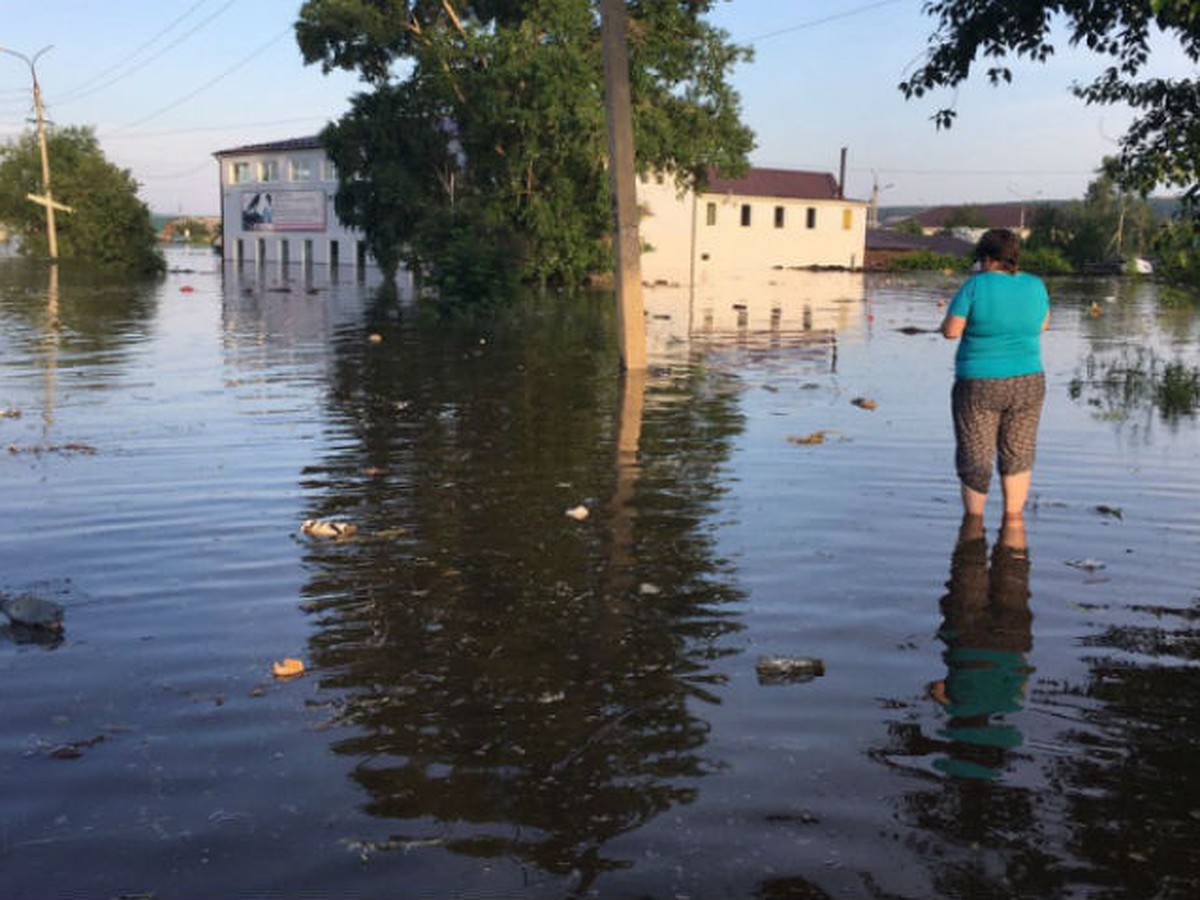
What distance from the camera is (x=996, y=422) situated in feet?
23.0

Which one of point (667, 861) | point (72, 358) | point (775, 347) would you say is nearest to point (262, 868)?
point (667, 861)

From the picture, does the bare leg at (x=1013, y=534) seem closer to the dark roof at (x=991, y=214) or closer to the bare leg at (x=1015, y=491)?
the bare leg at (x=1015, y=491)

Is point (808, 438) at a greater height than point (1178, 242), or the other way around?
point (1178, 242)

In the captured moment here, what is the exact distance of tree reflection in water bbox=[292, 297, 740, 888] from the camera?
3.72 m

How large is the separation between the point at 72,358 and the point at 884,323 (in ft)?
64.0

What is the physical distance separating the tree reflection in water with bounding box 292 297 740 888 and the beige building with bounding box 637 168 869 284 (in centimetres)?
5004

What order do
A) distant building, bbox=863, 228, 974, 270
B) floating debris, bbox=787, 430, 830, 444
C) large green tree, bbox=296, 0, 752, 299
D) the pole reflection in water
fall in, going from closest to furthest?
floating debris, bbox=787, 430, 830, 444 < the pole reflection in water < large green tree, bbox=296, 0, 752, 299 < distant building, bbox=863, 228, 974, 270

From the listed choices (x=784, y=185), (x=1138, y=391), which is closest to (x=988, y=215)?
(x=784, y=185)

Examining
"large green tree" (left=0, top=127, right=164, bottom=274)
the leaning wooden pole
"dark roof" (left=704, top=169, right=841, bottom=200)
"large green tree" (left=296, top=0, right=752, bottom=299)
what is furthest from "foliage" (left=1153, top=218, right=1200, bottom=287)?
"dark roof" (left=704, top=169, right=841, bottom=200)

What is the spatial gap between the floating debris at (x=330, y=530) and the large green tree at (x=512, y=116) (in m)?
23.2

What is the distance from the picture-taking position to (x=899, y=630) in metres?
5.42

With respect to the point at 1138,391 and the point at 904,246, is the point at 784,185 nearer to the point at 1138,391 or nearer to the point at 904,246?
the point at 904,246

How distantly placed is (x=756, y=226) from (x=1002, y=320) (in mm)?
65183

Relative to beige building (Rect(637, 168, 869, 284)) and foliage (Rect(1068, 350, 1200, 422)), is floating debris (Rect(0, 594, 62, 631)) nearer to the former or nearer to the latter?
foliage (Rect(1068, 350, 1200, 422))
